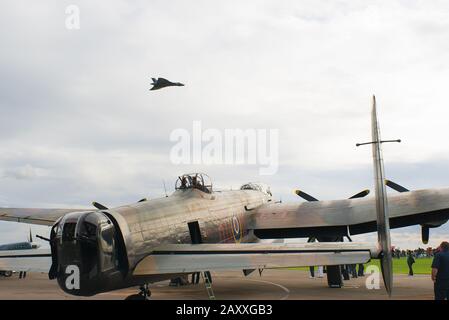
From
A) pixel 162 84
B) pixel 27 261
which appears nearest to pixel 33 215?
pixel 162 84

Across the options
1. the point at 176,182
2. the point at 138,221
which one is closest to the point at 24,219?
the point at 176,182

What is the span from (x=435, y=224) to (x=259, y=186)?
945 centimetres

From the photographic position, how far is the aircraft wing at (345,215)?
20.7 metres

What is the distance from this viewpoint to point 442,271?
480 inches

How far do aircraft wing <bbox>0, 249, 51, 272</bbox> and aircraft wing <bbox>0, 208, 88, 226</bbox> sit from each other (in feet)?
39.3

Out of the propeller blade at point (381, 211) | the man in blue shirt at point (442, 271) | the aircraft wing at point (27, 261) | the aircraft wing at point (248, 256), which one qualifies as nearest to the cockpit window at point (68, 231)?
the aircraft wing at point (27, 261)

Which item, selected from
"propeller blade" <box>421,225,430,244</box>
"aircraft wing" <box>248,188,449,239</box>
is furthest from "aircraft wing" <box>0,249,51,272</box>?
"propeller blade" <box>421,225,430,244</box>

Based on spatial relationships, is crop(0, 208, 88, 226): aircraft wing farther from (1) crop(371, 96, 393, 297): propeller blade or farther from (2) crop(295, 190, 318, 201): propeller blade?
(1) crop(371, 96, 393, 297): propeller blade

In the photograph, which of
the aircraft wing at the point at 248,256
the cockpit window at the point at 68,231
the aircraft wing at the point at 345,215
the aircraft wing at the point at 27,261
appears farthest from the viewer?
the aircraft wing at the point at 345,215

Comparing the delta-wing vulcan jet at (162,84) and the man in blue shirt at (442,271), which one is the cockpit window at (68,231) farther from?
the delta-wing vulcan jet at (162,84)

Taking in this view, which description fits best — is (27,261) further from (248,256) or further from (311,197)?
(311,197)

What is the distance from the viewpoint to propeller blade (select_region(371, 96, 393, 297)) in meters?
8.94

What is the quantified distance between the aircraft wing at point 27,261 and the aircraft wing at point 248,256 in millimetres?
2731
